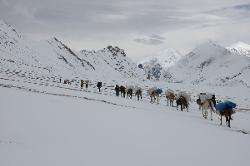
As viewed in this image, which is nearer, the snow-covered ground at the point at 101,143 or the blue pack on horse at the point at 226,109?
the snow-covered ground at the point at 101,143

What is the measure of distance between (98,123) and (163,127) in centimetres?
305

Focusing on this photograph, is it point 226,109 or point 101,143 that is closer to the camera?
point 101,143

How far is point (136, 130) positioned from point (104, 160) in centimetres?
544

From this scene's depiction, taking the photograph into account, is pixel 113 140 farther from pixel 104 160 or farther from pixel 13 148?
pixel 13 148

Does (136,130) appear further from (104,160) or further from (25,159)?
(25,159)

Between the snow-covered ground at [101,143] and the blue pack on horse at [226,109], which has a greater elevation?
the blue pack on horse at [226,109]

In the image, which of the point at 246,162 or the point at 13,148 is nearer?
the point at 13,148

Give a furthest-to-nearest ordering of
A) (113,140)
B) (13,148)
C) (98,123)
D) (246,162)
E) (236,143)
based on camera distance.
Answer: (98,123) < (236,143) < (113,140) < (246,162) < (13,148)

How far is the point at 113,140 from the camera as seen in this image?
13.2 metres

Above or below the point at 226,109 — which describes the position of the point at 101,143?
below

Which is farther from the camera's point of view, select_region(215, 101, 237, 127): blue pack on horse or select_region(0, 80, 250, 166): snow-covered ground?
select_region(215, 101, 237, 127): blue pack on horse

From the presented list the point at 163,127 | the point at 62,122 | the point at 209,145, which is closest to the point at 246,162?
the point at 209,145

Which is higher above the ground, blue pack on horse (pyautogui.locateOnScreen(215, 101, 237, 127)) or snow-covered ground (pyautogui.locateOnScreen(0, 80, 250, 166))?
blue pack on horse (pyautogui.locateOnScreen(215, 101, 237, 127))

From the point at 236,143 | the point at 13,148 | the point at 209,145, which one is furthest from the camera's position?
the point at 236,143
